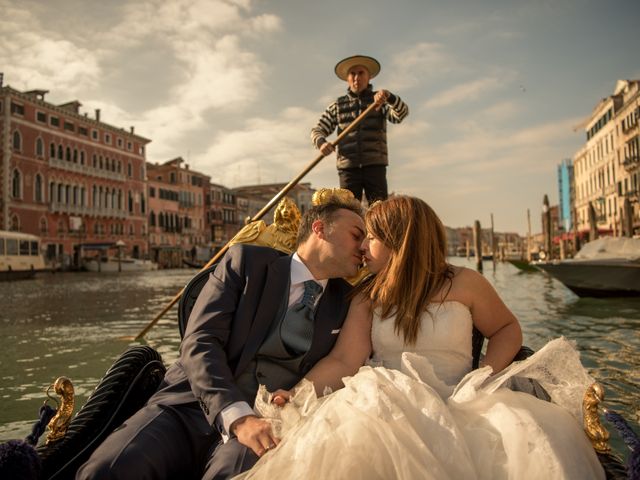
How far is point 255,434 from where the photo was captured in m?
1.30

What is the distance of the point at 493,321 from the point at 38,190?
33.1 metres

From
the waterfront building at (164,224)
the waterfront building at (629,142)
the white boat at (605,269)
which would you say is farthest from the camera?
the waterfront building at (164,224)

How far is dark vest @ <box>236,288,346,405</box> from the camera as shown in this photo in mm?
1586

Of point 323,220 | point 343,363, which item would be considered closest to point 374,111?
point 323,220

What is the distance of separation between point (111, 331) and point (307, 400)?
18.1 ft

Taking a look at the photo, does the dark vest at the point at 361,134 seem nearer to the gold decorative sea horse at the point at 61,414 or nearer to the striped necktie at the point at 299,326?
the striped necktie at the point at 299,326

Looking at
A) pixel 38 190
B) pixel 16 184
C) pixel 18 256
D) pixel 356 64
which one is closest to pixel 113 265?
pixel 38 190

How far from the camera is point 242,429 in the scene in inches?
52.3

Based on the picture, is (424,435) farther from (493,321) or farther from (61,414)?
(61,414)

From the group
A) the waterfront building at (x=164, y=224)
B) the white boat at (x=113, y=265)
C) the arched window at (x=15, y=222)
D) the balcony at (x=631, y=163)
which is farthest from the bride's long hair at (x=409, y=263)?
the waterfront building at (x=164, y=224)

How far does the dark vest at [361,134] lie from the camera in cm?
347

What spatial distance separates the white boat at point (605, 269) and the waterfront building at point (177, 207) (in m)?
36.1

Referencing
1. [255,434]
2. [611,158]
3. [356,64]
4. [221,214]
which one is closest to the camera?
[255,434]

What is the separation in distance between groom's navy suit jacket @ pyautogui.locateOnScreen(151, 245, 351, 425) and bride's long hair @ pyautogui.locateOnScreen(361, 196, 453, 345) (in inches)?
6.8
